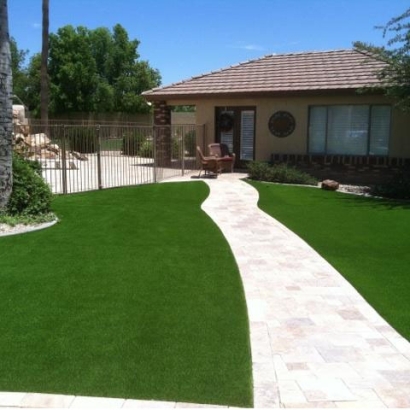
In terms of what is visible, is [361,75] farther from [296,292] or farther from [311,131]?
[296,292]

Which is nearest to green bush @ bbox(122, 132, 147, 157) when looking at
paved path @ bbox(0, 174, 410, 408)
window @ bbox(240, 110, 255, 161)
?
window @ bbox(240, 110, 255, 161)

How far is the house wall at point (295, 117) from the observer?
1608 centimetres

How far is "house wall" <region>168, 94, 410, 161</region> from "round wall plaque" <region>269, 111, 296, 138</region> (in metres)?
0.11

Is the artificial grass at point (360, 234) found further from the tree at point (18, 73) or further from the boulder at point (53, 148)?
the tree at point (18, 73)

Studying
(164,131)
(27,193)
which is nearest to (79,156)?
(164,131)

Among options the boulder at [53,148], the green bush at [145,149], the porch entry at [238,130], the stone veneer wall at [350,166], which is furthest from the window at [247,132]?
the boulder at [53,148]

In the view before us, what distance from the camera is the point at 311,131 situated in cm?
1755

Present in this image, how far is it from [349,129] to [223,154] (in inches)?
163

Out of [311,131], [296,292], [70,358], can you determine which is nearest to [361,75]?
[311,131]

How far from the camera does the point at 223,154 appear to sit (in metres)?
18.2

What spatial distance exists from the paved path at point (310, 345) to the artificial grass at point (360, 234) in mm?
225

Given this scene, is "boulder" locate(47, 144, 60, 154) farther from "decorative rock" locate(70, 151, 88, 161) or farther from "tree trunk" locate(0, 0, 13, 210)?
"tree trunk" locate(0, 0, 13, 210)

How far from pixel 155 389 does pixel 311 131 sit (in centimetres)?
1470

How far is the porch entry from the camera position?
1878 cm
